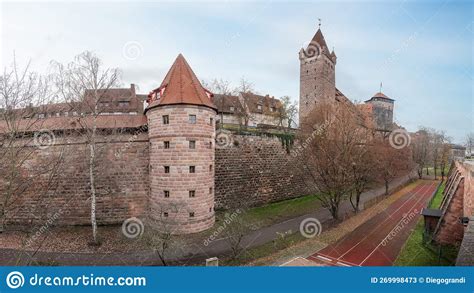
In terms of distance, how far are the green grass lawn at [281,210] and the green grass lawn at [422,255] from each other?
775 centimetres

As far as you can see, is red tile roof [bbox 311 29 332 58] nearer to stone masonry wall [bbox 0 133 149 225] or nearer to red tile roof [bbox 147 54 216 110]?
red tile roof [bbox 147 54 216 110]

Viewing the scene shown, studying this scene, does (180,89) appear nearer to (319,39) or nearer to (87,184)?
(87,184)

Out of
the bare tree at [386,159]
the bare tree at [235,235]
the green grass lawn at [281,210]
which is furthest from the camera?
the bare tree at [386,159]

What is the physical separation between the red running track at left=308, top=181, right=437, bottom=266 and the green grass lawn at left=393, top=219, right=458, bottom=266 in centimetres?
34

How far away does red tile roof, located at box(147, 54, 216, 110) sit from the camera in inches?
621

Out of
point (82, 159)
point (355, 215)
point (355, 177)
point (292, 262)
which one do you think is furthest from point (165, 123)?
point (355, 215)

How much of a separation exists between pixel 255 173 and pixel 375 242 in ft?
37.0

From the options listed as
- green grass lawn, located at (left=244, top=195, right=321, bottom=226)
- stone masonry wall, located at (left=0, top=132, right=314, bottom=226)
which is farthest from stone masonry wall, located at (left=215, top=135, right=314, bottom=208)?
stone masonry wall, located at (left=0, top=132, right=314, bottom=226)

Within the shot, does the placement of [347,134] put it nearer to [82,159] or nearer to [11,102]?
[11,102]

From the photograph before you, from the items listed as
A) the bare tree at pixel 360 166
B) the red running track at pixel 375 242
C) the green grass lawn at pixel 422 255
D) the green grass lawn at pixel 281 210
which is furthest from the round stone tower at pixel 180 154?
the green grass lawn at pixel 422 255

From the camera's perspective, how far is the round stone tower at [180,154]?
1570 centimetres

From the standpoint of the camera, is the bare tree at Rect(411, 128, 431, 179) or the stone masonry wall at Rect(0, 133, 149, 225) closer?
the stone masonry wall at Rect(0, 133, 149, 225)

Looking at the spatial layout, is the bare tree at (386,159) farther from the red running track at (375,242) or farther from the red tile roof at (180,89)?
the red tile roof at (180,89)

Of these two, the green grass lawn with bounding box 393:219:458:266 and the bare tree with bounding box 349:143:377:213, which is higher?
the bare tree with bounding box 349:143:377:213
